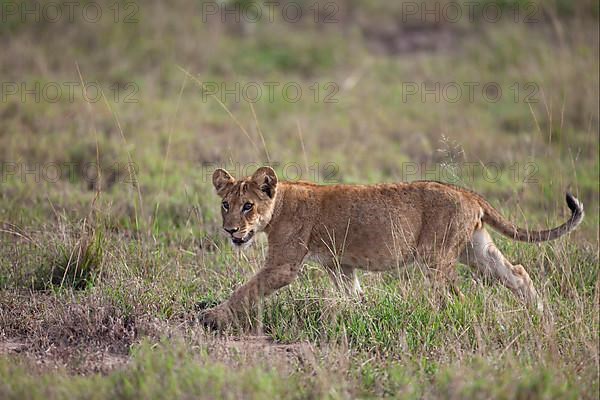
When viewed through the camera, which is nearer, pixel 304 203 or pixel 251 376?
pixel 251 376

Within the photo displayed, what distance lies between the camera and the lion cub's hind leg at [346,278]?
20.9ft

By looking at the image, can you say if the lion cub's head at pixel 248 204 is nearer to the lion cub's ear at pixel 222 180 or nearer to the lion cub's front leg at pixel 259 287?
the lion cub's ear at pixel 222 180

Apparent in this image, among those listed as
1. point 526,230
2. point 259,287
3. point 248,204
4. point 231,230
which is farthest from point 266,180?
point 526,230

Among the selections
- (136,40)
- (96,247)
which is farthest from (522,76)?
(96,247)

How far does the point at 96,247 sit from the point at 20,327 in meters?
1.01

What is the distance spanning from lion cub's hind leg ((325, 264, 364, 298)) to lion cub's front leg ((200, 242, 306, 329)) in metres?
0.29

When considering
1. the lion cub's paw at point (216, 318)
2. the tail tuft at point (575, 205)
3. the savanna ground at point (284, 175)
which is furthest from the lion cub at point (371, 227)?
the lion cub's paw at point (216, 318)

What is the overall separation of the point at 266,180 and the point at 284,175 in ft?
12.2

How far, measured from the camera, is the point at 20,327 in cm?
601

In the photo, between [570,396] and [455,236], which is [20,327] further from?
[570,396]

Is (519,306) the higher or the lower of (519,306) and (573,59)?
the lower

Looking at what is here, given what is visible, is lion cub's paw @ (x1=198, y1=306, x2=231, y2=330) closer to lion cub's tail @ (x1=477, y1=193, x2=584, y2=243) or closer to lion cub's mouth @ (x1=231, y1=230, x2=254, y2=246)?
lion cub's mouth @ (x1=231, y1=230, x2=254, y2=246)

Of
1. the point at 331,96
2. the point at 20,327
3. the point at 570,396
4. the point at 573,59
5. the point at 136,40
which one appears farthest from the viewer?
the point at 136,40

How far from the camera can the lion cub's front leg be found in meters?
6.07
